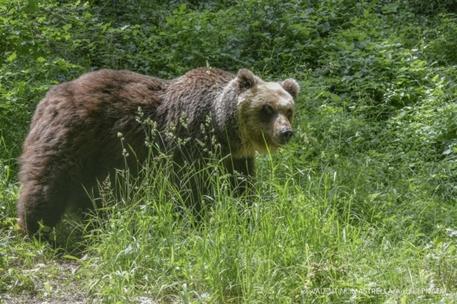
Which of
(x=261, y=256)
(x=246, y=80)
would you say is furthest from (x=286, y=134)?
(x=261, y=256)

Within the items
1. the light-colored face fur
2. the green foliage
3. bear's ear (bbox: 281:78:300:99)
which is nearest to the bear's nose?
the light-colored face fur

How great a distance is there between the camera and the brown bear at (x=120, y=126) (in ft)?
23.4

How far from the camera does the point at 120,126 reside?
289 inches

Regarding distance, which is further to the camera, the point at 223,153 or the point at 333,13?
the point at 333,13

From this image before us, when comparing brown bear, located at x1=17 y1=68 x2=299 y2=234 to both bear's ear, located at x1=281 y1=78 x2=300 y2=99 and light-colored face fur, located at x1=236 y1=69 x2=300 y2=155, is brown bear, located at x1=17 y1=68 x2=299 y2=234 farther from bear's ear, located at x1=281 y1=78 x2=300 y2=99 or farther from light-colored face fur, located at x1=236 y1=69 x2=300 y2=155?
bear's ear, located at x1=281 y1=78 x2=300 y2=99

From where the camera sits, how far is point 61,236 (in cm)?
721

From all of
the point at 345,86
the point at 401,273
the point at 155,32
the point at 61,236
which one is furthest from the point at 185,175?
the point at 155,32

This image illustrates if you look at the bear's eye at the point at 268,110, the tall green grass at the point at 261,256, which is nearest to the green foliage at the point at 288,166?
the tall green grass at the point at 261,256

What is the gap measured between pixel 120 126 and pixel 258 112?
127 centimetres

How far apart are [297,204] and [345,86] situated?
15.2ft

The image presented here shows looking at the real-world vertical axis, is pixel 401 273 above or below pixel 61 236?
above

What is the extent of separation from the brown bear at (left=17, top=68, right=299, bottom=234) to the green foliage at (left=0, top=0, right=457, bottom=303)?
0.92ft

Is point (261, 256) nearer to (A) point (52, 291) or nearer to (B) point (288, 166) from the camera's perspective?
(A) point (52, 291)

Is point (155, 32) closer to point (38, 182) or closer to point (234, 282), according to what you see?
point (38, 182)
